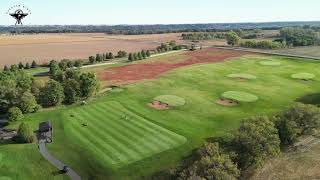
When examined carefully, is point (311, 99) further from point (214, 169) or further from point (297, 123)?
point (214, 169)

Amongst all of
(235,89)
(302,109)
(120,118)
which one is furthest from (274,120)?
(235,89)

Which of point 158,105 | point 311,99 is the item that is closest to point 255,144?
point 158,105

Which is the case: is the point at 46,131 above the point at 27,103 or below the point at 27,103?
below

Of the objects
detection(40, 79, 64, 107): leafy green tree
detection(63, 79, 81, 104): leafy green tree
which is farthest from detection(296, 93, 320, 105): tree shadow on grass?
detection(40, 79, 64, 107): leafy green tree

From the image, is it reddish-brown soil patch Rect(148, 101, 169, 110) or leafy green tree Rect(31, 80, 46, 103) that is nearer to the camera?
reddish-brown soil patch Rect(148, 101, 169, 110)

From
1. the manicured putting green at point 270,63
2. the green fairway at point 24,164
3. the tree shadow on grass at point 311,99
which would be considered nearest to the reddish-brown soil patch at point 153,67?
the manicured putting green at point 270,63

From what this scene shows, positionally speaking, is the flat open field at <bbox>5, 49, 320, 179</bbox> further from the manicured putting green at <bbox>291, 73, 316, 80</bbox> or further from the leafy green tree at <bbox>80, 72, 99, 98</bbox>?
the leafy green tree at <bbox>80, 72, 99, 98</bbox>

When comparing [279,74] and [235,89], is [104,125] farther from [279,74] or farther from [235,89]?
[279,74]
